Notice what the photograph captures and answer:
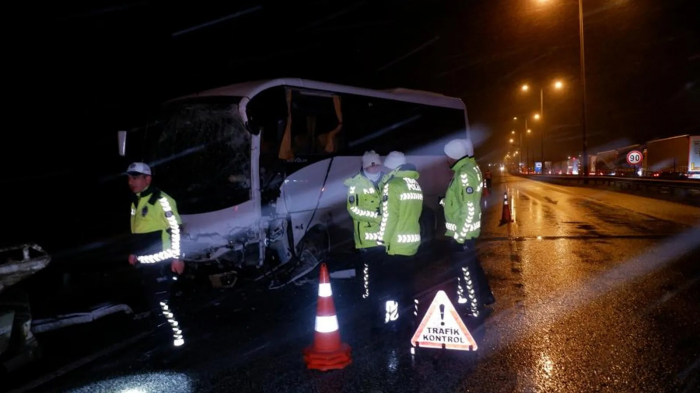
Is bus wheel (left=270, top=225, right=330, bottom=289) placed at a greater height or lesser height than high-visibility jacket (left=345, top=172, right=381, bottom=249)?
lesser

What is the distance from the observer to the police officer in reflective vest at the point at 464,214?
5.47 m

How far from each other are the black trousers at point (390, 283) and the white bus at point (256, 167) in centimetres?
253

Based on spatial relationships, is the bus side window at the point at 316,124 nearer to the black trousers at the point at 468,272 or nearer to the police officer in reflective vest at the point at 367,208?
the police officer in reflective vest at the point at 367,208

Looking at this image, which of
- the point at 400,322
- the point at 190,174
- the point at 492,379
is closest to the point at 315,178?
the point at 190,174

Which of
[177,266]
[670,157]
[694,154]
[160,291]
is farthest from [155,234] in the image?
[670,157]

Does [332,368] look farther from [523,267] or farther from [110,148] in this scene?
[110,148]

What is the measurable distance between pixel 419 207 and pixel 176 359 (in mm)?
2733

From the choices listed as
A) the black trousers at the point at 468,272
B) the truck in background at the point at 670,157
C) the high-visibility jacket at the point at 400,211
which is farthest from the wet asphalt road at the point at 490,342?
the truck in background at the point at 670,157

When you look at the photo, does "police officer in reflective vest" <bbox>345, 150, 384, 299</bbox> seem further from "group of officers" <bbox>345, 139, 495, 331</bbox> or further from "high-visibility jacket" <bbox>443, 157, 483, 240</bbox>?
"high-visibility jacket" <bbox>443, 157, 483, 240</bbox>

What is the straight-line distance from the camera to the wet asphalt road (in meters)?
4.41

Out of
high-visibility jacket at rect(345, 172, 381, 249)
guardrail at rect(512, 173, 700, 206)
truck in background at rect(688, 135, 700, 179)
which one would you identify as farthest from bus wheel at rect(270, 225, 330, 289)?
truck in background at rect(688, 135, 700, 179)

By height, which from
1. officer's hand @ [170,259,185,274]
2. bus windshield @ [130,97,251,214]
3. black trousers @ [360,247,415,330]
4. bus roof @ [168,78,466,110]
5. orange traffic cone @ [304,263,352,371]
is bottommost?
orange traffic cone @ [304,263,352,371]

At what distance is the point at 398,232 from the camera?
5301mm

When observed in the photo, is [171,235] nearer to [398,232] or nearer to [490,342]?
[398,232]
